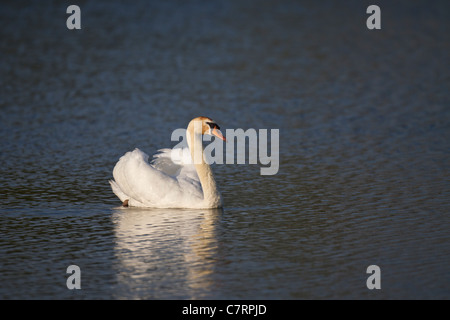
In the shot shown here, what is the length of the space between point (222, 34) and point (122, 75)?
5.90 m

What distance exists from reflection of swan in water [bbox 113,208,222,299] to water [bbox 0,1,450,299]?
0.10 ft

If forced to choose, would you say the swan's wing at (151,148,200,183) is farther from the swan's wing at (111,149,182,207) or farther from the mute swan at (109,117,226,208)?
the swan's wing at (111,149,182,207)

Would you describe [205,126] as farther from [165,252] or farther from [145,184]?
[165,252]

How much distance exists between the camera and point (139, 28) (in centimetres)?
2630

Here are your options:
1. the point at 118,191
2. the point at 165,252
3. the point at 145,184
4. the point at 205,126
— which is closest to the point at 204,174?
the point at 205,126

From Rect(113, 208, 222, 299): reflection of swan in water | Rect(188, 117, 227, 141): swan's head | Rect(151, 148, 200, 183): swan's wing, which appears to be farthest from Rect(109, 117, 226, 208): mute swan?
Rect(151, 148, 200, 183): swan's wing

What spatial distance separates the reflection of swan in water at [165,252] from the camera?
805 cm

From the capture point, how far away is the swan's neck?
35.6 feet

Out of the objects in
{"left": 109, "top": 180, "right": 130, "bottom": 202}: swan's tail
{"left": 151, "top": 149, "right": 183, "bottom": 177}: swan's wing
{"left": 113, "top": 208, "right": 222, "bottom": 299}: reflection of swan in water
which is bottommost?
{"left": 113, "top": 208, "right": 222, "bottom": 299}: reflection of swan in water

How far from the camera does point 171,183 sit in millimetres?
11008

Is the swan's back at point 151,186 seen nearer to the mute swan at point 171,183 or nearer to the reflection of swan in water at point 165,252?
the mute swan at point 171,183

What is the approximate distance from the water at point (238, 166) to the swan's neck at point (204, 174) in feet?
0.56

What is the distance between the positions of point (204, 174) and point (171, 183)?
1.49 feet
